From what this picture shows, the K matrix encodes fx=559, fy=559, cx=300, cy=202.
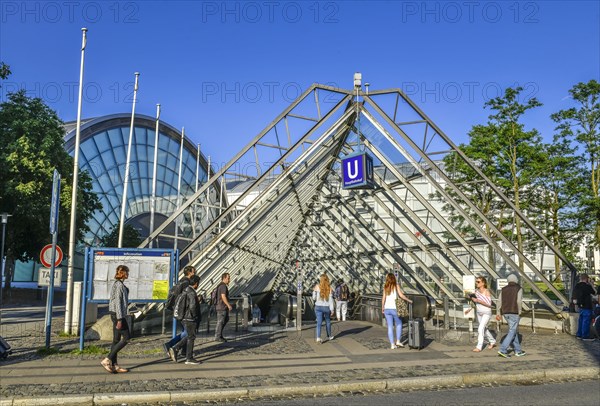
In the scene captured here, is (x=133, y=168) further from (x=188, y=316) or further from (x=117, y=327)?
(x=117, y=327)

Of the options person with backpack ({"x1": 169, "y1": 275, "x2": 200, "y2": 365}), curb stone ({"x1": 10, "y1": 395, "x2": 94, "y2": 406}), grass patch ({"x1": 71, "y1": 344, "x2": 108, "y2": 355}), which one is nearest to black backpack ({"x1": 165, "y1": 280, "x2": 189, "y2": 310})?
person with backpack ({"x1": 169, "y1": 275, "x2": 200, "y2": 365})

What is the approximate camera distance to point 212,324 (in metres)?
19.4

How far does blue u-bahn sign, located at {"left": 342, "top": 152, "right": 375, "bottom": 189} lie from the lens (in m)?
16.7

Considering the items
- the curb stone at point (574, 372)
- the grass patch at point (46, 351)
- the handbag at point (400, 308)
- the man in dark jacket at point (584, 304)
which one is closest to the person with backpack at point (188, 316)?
the grass patch at point (46, 351)

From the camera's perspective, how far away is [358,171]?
1698 centimetres

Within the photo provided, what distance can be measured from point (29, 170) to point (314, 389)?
30500 mm

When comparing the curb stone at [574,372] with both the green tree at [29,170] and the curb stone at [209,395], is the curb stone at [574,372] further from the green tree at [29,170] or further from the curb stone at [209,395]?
the green tree at [29,170]

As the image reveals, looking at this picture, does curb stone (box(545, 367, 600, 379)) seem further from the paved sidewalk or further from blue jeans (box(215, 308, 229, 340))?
blue jeans (box(215, 308, 229, 340))

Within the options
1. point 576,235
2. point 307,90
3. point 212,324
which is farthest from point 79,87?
point 576,235

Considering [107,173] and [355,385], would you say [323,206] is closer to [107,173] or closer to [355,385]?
[355,385]

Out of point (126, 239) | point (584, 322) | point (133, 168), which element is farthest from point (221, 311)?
point (133, 168)

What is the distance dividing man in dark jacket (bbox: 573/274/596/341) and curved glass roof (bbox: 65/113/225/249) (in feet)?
119

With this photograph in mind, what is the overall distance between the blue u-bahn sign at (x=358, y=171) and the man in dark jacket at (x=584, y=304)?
6334mm

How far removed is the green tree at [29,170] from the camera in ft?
108
